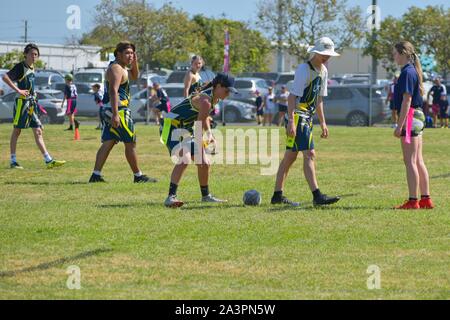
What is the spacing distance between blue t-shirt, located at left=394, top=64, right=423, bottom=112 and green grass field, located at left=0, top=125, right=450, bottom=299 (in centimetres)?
130

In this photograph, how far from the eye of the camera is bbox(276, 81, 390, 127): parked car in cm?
3747

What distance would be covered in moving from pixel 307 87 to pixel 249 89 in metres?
A: 32.3

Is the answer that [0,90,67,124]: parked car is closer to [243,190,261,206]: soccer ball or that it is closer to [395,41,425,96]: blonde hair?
[243,190,261,206]: soccer ball

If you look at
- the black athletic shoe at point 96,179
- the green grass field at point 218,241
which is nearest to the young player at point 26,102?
the green grass field at point 218,241

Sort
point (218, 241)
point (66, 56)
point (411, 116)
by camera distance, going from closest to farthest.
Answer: point (218, 241), point (411, 116), point (66, 56)

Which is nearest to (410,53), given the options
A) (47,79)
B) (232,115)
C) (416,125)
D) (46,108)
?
(416,125)

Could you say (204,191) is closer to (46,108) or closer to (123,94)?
(123,94)

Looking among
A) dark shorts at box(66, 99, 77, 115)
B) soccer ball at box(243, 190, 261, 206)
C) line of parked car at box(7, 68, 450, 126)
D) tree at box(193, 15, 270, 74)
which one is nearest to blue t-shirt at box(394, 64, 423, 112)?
soccer ball at box(243, 190, 261, 206)

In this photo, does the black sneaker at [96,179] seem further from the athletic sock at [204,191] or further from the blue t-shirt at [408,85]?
the blue t-shirt at [408,85]

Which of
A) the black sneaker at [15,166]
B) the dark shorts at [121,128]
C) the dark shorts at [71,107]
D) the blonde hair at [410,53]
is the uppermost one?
the blonde hair at [410,53]

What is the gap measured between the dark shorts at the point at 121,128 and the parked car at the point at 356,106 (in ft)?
79.1

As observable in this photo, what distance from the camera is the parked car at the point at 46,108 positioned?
124 feet

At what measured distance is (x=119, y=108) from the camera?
555 inches

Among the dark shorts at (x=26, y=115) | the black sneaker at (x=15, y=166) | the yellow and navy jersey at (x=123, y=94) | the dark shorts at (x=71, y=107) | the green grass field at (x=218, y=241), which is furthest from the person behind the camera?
the dark shorts at (x=71, y=107)
